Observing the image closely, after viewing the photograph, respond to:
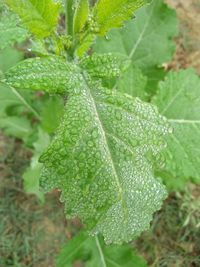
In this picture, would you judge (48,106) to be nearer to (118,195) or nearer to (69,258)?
(69,258)

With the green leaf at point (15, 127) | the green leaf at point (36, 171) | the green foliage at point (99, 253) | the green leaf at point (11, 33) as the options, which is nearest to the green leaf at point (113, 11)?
the green leaf at point (11, 33)

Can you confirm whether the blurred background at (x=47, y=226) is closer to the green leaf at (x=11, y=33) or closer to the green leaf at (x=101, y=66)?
the green leaf at (x=11, y=33)

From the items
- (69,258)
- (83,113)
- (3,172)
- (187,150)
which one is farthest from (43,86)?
(3,172)

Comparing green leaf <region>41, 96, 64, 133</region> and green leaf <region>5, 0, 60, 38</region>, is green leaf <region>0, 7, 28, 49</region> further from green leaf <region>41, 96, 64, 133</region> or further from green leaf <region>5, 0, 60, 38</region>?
green leaf <region>41, 96, 64, 133</region>

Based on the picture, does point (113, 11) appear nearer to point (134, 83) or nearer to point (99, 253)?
point (134, 83)

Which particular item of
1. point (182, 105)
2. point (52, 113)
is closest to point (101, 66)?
point (182, 105)

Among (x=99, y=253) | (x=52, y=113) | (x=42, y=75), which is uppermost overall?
(x=42, y=75)
